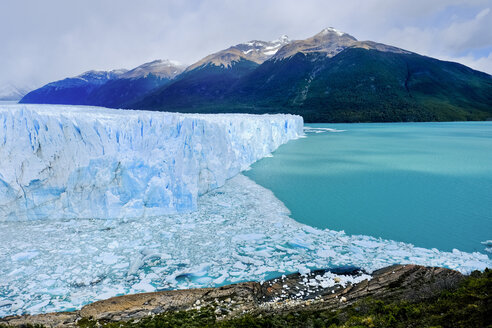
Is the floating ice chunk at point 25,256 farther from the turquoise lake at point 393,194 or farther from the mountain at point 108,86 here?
the mountain at point 108,86

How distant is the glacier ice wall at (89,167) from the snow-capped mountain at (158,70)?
14258 centimetres

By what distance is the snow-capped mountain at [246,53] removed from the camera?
4683 inches

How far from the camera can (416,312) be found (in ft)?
9.78

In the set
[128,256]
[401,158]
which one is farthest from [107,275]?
[401,158]

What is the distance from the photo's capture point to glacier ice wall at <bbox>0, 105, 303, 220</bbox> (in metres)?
7.21

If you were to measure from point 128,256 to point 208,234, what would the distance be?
5.51 ft

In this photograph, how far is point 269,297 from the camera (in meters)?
4.18

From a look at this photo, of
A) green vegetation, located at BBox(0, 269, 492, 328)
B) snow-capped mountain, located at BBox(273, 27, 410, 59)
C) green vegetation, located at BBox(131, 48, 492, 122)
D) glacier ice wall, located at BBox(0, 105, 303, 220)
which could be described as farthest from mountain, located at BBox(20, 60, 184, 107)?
green vegetation, located at BBox(0, 269, 492, 328)

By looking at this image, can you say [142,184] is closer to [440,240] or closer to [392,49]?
[440,240]

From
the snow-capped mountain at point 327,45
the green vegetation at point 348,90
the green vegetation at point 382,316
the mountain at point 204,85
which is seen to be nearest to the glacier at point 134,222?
the green vegetation at point 382,316

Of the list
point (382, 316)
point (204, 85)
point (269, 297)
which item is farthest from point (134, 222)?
point (204, 85)

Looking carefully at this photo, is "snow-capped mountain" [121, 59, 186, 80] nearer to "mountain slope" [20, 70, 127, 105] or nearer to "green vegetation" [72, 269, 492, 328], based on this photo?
"mountain slope" [20, 70, 127, 105]

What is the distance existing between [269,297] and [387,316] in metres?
1.64

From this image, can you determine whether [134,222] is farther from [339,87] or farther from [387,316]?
[339,87]
